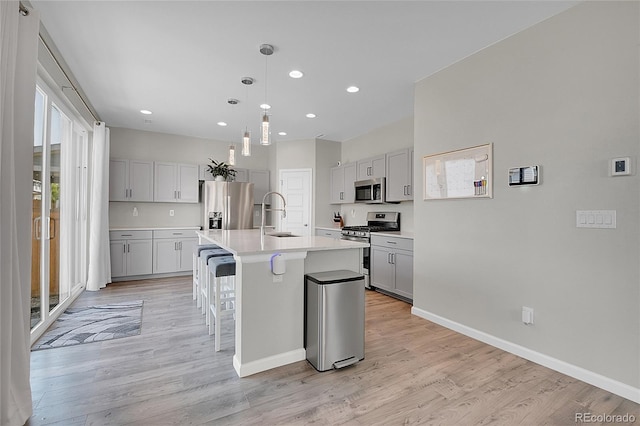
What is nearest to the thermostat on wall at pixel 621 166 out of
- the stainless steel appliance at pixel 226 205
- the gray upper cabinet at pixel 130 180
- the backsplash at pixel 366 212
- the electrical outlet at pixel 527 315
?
the electrical outlet at pixel 527 315

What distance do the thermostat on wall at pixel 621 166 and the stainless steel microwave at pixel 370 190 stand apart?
2.90 meters

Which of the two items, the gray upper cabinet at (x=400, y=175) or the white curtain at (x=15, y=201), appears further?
the gray upper cabinet at (x=400, y=175)

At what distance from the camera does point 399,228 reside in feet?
15.8

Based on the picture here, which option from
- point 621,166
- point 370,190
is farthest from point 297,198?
point 621,166

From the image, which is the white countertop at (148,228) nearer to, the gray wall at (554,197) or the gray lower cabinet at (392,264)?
the gray lower cabinet at (392,264)

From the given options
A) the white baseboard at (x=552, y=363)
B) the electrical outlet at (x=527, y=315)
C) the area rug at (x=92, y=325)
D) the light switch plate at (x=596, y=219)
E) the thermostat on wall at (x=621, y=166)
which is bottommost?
the area rug at (x=92, y=325)

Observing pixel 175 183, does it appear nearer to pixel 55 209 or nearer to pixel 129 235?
pixel 129 235

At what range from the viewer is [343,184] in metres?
5.73

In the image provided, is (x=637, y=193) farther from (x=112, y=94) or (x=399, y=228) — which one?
(x=112, y=94)

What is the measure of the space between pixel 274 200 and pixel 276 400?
16.2 ft

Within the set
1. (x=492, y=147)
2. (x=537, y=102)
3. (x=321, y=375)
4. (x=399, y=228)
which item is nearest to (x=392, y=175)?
(x=399, y=228)

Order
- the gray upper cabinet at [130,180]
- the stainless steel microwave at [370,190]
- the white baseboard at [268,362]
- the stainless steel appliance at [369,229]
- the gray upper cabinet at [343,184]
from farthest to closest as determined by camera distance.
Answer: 1. the gray upper cabinet at [343,184]
2. the gray upper cabinet at [130,180]
3. the stainless steel microwave at [370,190]
4. the stainless steel appliance at [369,229]
5. the white baseboard at [268,362]

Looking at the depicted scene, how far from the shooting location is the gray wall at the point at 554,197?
193cm

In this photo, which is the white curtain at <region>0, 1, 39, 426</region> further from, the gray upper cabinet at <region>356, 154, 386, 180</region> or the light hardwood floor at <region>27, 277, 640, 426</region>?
the gray upper cabinet at <region>356, 154, 386, 180</region>
